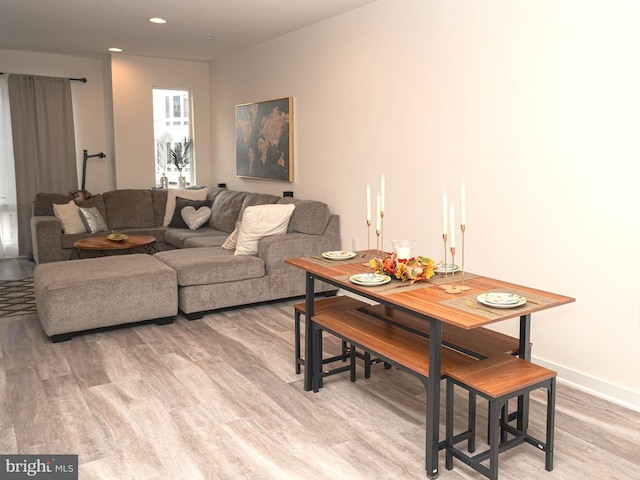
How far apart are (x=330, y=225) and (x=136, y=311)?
1.82 m

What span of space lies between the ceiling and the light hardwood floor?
8.63 feet

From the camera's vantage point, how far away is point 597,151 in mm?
2936

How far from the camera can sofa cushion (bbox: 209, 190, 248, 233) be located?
610cm

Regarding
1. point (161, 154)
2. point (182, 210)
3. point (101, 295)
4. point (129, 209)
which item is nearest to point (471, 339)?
point (101, 295)

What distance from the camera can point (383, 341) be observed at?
2.61 m

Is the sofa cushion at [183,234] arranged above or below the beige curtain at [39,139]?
below

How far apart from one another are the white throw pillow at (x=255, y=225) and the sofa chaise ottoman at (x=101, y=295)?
0.69 metres

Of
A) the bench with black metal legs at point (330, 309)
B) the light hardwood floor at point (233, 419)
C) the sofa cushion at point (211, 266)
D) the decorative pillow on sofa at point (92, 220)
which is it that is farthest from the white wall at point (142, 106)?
the bench with black metal legs at point (330, 309)

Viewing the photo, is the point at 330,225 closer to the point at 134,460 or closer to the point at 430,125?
the point at 430,125

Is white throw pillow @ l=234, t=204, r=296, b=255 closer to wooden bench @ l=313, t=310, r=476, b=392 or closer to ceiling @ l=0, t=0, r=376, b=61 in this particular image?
ceiling @ l=0, t=0, r=376, b=61

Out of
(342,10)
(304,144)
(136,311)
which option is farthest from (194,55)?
(136,311)

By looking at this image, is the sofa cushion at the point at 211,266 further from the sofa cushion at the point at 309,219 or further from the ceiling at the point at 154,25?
the ceiling at the point at 154,25

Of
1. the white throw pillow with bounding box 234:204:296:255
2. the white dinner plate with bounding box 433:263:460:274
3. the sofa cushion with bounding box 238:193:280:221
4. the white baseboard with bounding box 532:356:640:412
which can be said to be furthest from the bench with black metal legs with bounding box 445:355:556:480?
the sofa cushion with bounding box 238:193:280:221

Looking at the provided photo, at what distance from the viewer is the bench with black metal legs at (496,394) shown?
2097mm
